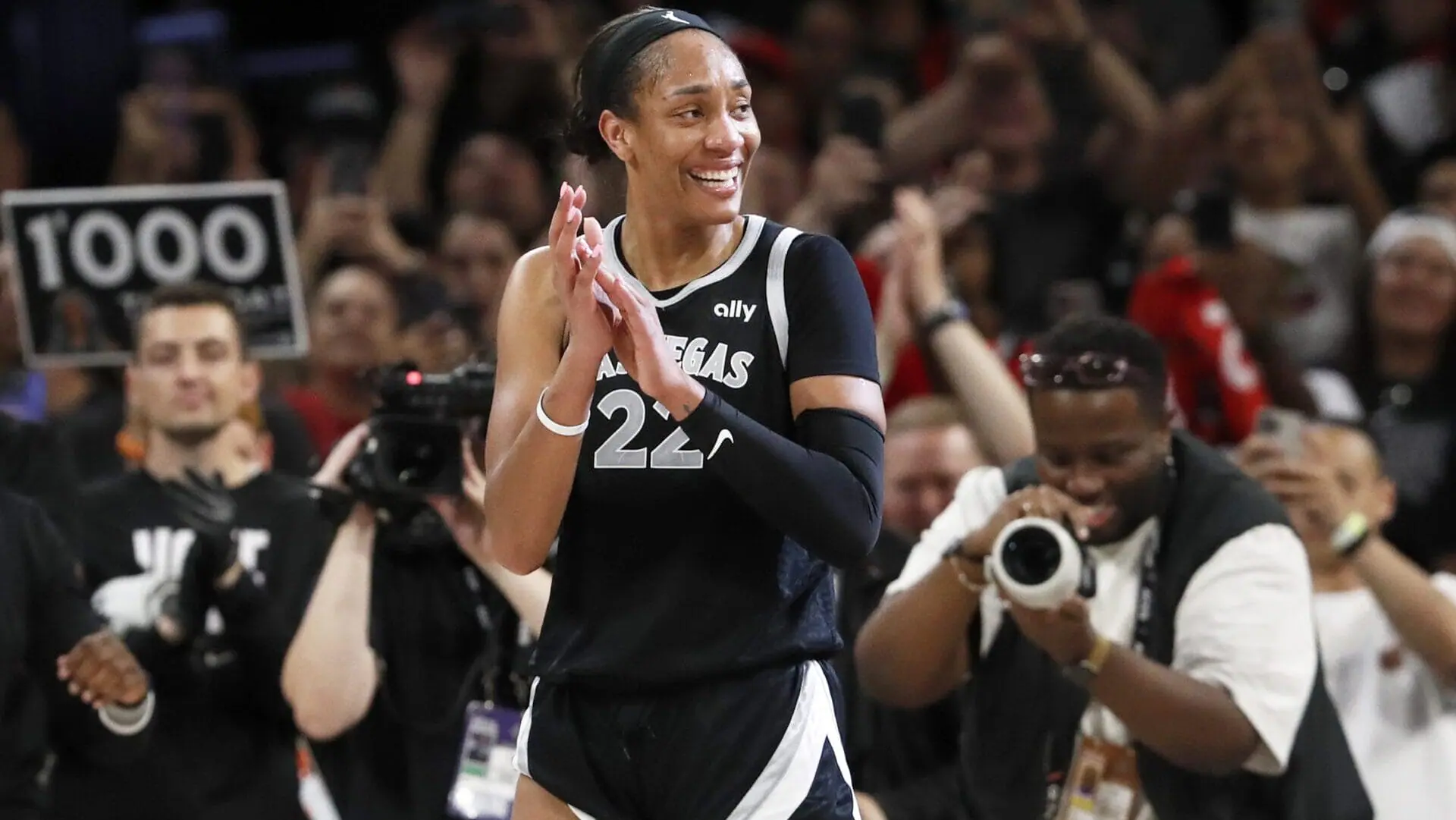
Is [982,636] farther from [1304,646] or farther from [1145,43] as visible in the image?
[1145,43]

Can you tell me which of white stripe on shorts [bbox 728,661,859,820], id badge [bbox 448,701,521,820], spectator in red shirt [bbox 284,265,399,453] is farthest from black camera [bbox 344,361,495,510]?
spectator in red shirt [bbox 284,265,399,453]

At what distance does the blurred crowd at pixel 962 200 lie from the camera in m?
6.14

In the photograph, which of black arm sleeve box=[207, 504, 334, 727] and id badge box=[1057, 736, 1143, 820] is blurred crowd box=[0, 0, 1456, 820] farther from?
id badge box=[1057, 736, 1143, 820]

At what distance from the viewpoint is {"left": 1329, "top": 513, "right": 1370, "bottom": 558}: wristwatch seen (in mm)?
4738

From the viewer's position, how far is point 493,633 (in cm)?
462

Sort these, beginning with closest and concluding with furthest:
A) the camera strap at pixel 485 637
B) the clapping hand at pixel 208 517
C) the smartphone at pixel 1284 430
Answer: the camera strap at pixel 485 637
the clapping hand at pixel 208 517
the smartphone at pixel 1284 430

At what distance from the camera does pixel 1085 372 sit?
4215 millimetres

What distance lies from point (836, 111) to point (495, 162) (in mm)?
1338

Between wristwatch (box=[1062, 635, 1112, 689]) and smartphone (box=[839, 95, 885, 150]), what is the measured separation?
3632 mm

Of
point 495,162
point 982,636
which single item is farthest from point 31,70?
point 982,636

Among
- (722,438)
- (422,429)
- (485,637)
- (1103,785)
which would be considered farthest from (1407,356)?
(722,438)

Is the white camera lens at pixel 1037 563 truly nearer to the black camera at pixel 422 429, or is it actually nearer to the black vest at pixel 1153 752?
the black vest at pixel 1153 752

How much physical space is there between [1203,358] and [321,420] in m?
2.71

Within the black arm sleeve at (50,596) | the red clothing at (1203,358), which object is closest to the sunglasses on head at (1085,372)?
the black arm sleeve at (50,596)
